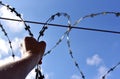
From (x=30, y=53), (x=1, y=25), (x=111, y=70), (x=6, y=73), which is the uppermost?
(x=1, y=25)

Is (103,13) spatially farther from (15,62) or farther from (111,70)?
(15,62)

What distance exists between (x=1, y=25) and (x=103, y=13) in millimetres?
2468

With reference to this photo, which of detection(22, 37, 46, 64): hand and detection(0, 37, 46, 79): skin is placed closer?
detection(0, 37, 46, 79): skin

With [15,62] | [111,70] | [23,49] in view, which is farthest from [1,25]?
[15,62]

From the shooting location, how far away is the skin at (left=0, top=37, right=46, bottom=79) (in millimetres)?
1930

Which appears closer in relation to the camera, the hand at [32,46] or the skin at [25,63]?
the skin at [25,63]

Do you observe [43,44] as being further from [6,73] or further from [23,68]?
[6,73]

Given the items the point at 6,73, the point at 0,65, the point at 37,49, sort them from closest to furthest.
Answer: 1. the point at 6,73
2. the point at 0,65
3. the point at 37,49

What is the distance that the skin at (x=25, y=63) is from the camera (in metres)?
1.93

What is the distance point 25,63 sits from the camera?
6.99 ft

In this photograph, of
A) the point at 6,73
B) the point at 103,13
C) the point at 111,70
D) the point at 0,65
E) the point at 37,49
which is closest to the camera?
the point at 6,73

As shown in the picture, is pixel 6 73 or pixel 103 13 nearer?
pixel 6 73

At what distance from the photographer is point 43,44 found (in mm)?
2574

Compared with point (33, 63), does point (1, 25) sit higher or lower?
higher
